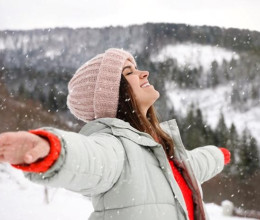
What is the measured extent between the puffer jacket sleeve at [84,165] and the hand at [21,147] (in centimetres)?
6

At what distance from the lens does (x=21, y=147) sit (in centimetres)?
58

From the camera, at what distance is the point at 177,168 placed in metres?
1.16

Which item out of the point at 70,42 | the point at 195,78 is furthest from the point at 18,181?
the point at 195,78

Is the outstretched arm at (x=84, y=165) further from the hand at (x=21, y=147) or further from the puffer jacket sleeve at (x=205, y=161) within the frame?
the puffer jacket sleeve at (x=205, y=161)

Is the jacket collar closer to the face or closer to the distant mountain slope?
the face

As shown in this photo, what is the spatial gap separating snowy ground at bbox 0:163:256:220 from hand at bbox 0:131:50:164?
5.60 m

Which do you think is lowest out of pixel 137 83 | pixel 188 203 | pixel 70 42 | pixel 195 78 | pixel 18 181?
pixel 18 181

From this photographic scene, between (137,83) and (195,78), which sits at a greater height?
(195,78)

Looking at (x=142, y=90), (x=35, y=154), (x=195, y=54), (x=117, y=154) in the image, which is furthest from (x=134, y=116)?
(x=195, y=54)

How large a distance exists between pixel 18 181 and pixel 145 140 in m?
10.7

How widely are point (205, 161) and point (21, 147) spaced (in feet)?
3.16

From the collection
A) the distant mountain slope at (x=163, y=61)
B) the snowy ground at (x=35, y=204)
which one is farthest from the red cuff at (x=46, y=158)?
the distant mountain slope at (x=163, y=61)

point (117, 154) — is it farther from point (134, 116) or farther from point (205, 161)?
point (205, 161)

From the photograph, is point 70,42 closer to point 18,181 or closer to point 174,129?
point 18,181
